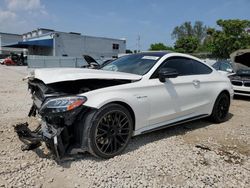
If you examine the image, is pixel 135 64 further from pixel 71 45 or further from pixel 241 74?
pixel 71 45

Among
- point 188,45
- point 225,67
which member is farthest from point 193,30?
point 225,67

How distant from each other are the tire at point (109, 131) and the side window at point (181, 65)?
138 centimetres

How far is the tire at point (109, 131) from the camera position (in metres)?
3.53

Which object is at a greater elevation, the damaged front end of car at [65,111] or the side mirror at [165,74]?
the side mirror at [165,74]

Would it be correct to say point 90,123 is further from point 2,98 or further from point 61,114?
point 2,98

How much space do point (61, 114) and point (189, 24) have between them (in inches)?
3197

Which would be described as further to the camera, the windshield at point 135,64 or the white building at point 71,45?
the white building at point 71,45

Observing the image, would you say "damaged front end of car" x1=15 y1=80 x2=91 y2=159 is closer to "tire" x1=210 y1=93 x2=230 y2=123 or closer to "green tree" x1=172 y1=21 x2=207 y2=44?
"tire" x1=210 y1=93 x2=230 y2=123

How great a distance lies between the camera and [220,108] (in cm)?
584

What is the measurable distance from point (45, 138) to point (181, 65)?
2901 millimetres

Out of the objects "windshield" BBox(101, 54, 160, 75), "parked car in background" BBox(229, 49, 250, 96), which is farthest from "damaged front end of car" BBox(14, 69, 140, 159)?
"parked car in background" BBox(229, 49, 250, 96)

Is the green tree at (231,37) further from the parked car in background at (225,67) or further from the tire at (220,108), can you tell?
the tire at (220,108)

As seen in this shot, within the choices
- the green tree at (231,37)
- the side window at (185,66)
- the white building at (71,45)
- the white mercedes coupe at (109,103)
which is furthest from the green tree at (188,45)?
the white mercedes coupe at (109,103)

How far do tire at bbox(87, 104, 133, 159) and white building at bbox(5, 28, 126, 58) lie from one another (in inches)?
1389
